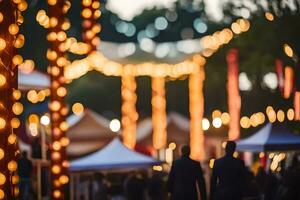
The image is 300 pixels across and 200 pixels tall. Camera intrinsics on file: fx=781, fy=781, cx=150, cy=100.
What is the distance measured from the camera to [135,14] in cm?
5894

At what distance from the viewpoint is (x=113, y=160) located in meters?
18.1

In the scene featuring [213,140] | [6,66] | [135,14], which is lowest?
[213,140]

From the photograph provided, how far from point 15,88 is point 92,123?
17.2 m

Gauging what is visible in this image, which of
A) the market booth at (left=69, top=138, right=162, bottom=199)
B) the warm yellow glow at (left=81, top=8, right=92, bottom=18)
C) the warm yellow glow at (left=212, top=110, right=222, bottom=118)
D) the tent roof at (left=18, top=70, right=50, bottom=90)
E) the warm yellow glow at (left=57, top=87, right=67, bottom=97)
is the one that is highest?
the warm yellow glow at (left=81, top=8, right=92, bottom=18)

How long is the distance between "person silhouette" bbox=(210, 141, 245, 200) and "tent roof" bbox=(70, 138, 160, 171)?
701cm

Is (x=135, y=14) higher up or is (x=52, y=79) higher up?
(x=135, y=14)

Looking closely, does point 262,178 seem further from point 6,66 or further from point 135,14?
point 135,14

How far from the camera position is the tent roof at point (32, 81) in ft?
65.5

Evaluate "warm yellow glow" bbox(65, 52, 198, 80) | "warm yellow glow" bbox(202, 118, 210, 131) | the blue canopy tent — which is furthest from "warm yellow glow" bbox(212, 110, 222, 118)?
the blue canopy tent

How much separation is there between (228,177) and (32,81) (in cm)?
1038

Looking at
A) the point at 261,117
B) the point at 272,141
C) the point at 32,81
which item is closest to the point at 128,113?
the point at 32,81

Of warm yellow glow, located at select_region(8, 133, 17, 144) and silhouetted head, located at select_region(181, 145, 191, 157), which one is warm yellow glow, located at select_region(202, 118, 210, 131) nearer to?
silhouetted head, located at select_region(181, 145, 191, 157)

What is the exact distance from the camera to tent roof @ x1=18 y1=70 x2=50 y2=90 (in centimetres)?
1997

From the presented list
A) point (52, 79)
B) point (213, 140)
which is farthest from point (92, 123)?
point (52, 79)
